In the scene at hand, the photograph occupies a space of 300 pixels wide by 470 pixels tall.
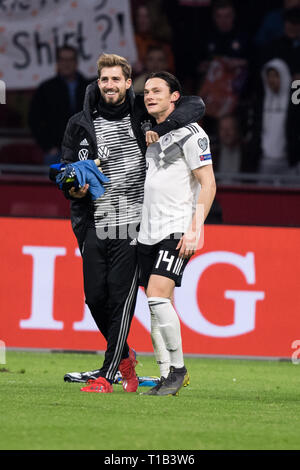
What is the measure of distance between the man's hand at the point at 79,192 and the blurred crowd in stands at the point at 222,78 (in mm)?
6234

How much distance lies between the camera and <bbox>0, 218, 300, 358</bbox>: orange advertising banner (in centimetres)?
1018

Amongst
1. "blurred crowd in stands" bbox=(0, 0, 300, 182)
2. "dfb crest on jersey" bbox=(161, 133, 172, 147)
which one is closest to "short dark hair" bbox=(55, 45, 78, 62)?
"blurred crowd in stands" bbox=(0, 0, 300, 182)

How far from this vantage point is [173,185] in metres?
7.04

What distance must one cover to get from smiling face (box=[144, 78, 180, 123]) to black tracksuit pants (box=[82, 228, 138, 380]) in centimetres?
87

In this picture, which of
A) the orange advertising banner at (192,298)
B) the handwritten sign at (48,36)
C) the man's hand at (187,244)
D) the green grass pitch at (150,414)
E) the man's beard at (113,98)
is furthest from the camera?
the handwritten sign at (48,36)

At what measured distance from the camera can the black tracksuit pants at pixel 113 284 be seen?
7.29m

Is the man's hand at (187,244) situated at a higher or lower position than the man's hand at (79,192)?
lower

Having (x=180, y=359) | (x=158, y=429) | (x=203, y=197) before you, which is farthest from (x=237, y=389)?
(x=158, y=429)

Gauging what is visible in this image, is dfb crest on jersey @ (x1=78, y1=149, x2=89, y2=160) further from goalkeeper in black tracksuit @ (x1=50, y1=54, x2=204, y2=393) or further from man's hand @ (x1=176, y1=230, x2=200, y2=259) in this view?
man's hand @ (x1=176, y1=230, x2=200, y2=259)

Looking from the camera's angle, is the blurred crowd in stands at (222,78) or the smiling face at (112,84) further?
the blurred crowd in stands at (222,78)

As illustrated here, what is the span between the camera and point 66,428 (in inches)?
216

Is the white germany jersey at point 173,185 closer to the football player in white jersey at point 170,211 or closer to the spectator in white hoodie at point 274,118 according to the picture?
the football player in white jersey at point 170,211

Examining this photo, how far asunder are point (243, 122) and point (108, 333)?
7.04m

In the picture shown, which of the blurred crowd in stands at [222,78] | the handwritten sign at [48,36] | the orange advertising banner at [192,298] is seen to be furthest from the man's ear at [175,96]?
the handwritten sign at [48,36]
